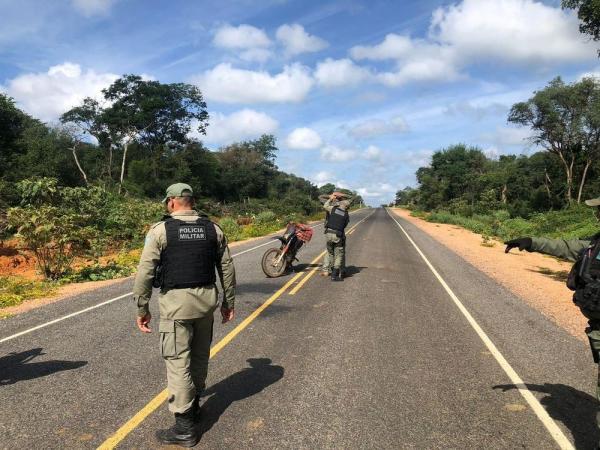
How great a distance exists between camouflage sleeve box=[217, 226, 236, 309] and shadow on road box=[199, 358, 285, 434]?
0.96 m

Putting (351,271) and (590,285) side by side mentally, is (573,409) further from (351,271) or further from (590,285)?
(351,271)

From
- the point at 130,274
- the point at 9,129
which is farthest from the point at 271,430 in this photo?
the point at 9,129

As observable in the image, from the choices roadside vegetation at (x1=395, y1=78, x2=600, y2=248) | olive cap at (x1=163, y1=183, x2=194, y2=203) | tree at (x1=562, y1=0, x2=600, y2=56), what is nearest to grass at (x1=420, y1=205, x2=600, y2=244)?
roadside vegetation at (x1=395, y1=78, x2=600, y2=248)

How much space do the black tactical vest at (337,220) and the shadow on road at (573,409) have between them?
663 cm

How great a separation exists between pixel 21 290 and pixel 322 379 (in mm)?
8219

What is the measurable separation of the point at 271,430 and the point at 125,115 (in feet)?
181

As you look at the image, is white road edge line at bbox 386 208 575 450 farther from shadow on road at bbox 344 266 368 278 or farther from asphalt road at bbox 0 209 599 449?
shadow on road at bbox 344 266 368 278

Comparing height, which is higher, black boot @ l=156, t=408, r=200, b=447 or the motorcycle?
the motorcycle

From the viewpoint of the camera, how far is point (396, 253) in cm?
1794

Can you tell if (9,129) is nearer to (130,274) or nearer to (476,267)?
(130,274)

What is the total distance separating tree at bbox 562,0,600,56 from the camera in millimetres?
14579

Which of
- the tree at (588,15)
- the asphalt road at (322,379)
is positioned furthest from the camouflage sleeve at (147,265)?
the tree at (588,15)

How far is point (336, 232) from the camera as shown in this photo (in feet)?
37.3

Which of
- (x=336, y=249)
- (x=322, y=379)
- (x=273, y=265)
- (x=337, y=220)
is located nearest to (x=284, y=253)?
(x=273, y=265)
